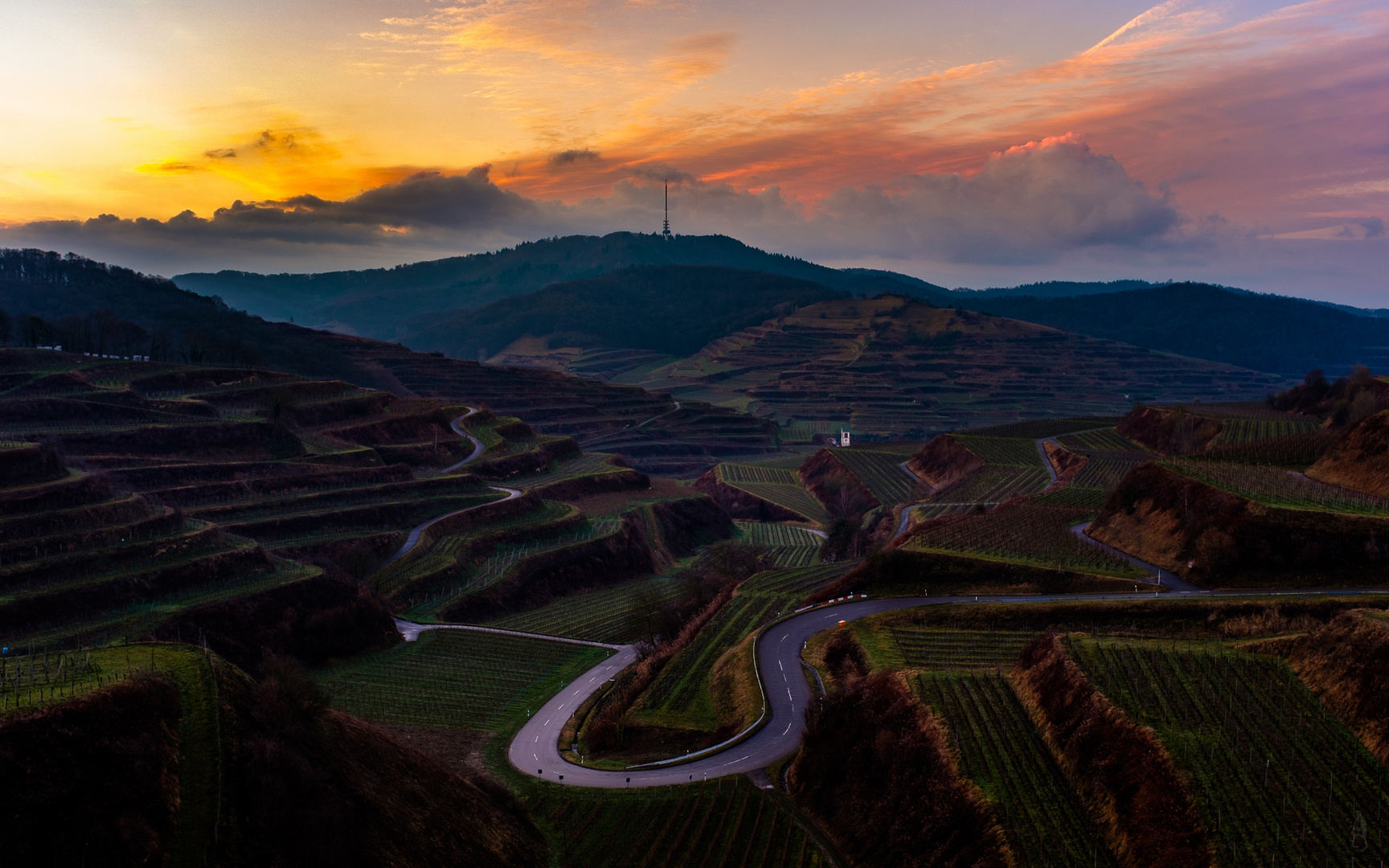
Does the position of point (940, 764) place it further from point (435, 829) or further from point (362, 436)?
point (362, 436)

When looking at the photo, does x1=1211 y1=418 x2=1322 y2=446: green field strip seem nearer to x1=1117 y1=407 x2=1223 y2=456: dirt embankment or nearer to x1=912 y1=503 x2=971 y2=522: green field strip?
x1=1117 y1=407 x2=1223 y2=456: dirt embankment

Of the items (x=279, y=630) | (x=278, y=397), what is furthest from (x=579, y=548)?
(x=278, y=397)

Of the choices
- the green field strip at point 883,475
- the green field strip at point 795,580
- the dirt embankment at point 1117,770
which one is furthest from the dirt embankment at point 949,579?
the green field strip at point 883,475

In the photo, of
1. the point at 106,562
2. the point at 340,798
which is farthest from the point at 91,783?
the point at 106,562

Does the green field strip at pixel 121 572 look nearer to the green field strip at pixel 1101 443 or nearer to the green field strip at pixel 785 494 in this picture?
the green field strip at pixel 785 494

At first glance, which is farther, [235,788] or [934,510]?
[934,510]

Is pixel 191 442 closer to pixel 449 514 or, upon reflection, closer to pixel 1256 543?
pixel 449 514
